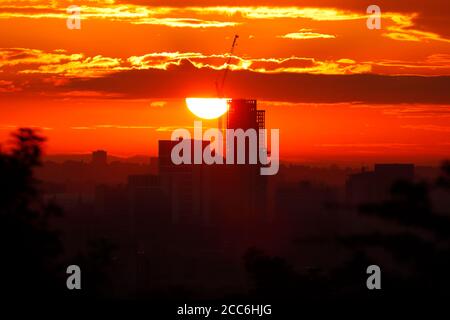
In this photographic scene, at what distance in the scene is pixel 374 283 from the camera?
18406 millimetres

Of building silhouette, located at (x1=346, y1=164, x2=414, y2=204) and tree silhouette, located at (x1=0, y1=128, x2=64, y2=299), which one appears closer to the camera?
tree silhouette, located at (x1=0, y1=128, x2=64, y2=299)

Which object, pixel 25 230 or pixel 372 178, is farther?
pixel 372 178

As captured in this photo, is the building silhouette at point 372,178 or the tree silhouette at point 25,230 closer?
the tree silhouette at point 25,230

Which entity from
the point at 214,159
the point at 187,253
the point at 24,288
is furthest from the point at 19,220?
the point at 214,159

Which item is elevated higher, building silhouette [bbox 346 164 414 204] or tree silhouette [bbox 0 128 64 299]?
building silhouette [bbox 346 164 414 204]

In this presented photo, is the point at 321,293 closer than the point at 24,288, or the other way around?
the point at 24,288

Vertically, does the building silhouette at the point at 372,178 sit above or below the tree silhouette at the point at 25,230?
above

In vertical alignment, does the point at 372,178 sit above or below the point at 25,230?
above
